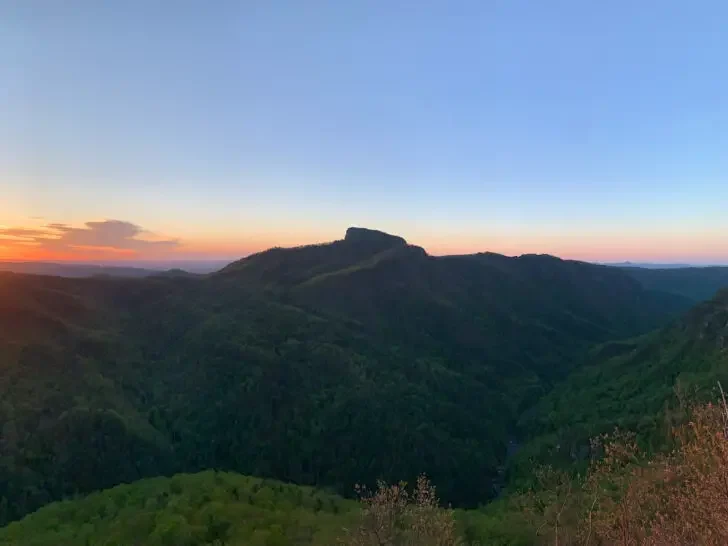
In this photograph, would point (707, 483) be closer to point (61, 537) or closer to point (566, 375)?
point (61, 537)

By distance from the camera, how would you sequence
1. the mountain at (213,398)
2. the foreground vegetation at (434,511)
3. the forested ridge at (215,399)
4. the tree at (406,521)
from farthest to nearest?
1. the mountain at (213,398)
2. the forested ridge at (215,399)
3. the tree at (406,521)
4. the foreground vegetation at (434,511)

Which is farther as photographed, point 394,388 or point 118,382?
point 394,388

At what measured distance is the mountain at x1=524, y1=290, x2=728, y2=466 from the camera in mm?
94125

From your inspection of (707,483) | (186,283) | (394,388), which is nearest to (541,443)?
(394,388)

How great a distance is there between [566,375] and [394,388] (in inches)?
3383

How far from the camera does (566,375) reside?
193 metres

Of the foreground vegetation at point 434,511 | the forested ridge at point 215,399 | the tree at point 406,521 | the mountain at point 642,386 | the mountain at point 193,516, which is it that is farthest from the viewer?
the forested ridge at point 215,399

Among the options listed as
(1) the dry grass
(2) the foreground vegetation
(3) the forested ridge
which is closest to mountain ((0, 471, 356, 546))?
(2) the foreground vegetation

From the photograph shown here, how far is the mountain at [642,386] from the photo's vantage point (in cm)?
9412

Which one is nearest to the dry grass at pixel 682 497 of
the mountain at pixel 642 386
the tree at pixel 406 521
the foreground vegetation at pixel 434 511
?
the foreground vegetation at pixel 434 511

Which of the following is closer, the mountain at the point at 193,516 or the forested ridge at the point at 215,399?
the mountain at the point at 193,516

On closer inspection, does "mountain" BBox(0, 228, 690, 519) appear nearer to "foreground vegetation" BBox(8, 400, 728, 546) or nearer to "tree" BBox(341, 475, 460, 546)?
"foreground vegetation" BBox(8, 400, 728, 546)

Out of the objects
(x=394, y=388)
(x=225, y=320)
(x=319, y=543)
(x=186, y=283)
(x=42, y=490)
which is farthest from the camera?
(x=186, y=283)

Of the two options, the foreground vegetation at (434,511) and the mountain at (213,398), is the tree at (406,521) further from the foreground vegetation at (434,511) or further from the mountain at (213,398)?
the mountain at (213,398)
